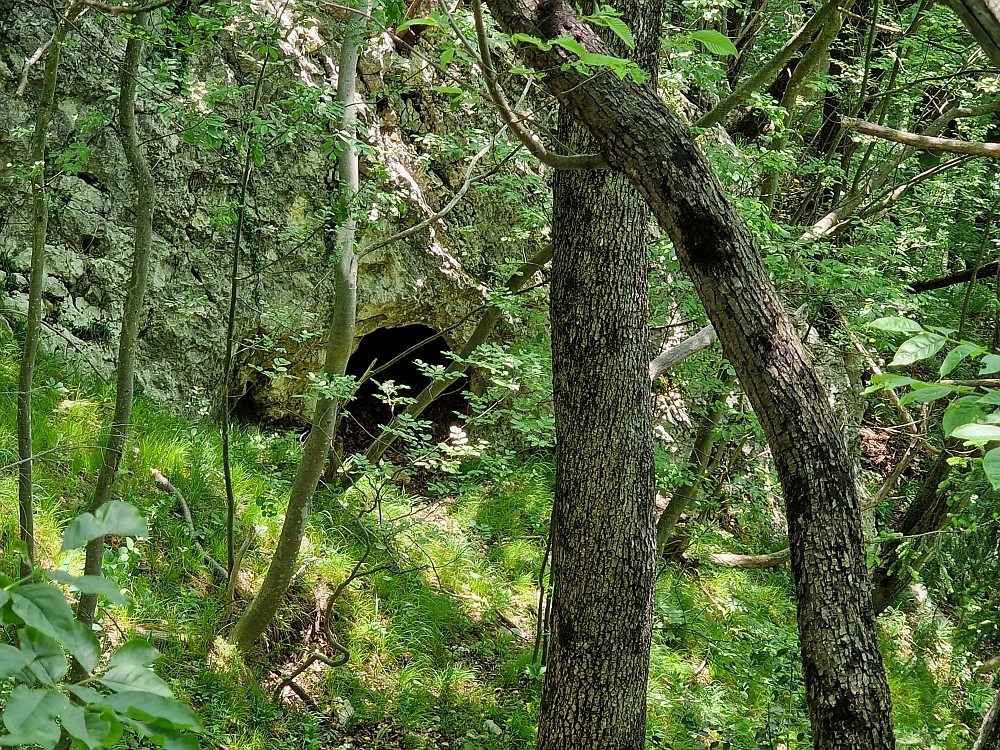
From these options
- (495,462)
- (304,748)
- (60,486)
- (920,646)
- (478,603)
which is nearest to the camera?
(304,748)

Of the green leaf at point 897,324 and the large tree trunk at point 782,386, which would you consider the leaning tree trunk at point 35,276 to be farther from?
the green leaf at point 897,324

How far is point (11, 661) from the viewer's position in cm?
86

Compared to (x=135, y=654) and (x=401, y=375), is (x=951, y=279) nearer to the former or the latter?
(x=401, y=375)

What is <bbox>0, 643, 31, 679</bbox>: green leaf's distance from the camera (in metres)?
0.85

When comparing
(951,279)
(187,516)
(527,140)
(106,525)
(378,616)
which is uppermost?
(951,279)

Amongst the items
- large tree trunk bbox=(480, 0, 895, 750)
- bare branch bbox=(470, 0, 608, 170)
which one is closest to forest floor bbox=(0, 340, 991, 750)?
large tree trunk bbox=(480, 0, 895, 750)

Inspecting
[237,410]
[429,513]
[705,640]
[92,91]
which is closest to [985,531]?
[705,640]

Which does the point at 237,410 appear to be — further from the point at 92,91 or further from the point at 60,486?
the point at 92,91

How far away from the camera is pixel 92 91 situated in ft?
17.4

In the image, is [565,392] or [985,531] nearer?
[565,392]

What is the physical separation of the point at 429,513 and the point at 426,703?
5.98ft

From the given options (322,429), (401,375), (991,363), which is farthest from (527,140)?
(401,375)

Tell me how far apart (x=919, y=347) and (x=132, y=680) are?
1267 millimetres

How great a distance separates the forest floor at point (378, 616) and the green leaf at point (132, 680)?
9.91 feet
